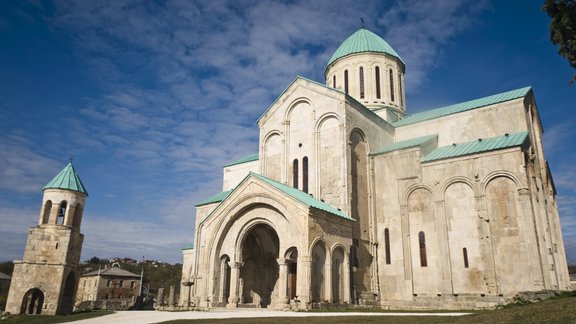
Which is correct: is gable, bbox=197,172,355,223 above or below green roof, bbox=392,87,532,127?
below

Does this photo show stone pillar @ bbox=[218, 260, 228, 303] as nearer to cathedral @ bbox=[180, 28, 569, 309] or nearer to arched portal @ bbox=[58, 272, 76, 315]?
cathedral @ bbox=[180, 28, 569, 309]

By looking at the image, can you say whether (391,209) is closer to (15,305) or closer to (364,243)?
(364,243)

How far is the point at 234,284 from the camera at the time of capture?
67.8ft

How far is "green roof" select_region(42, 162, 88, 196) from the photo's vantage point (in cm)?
2807

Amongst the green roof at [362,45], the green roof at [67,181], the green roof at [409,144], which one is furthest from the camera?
the green roof at [362,45]

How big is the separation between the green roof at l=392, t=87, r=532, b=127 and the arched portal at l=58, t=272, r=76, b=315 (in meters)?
24.1

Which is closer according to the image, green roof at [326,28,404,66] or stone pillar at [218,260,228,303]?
stone pillar at [218,260,228,303]

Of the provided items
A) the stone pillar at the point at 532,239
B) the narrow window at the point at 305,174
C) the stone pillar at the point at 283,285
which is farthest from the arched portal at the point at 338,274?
the stone pillar at the point at 532,239

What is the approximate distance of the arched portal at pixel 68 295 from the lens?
2639cm

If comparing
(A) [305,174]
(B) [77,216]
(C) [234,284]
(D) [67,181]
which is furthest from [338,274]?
(D) [67,181]

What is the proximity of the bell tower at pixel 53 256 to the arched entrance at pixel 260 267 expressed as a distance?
1205 centimetres

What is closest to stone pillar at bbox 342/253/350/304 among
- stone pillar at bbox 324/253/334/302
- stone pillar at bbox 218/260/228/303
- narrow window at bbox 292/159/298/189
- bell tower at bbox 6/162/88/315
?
stone pillar at bbox 324/253/334/302

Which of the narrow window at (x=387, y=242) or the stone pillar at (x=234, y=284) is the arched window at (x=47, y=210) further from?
the narrow window at (x=387, y=242)

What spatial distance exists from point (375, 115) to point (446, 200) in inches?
299
